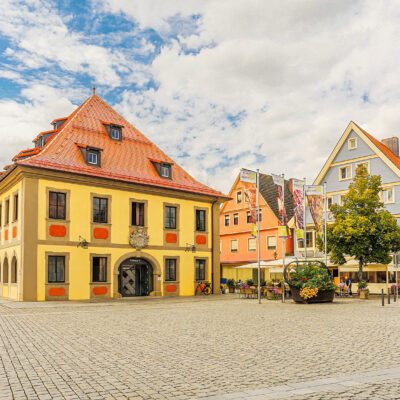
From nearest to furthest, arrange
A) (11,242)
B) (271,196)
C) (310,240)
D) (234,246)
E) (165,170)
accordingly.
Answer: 1. (11,242)
2. (165,170)
3. (310,240)
4. (271,196)
5. (234,246)

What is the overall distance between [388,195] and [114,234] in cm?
2250

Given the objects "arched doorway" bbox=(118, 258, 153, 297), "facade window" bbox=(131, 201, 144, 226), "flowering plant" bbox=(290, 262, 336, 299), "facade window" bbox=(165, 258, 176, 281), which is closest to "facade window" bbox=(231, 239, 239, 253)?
"facade window" bbox=(165, 258, 176, 281)

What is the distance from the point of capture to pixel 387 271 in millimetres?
37094

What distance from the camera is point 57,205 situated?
2830 cm

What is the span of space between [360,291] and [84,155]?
18.6 meters

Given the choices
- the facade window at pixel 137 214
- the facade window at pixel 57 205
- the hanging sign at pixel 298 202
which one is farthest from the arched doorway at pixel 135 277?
the hanging sign at pixel 298 202

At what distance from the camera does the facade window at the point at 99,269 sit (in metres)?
29.7

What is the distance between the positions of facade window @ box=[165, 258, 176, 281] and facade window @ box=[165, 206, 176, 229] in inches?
87.9

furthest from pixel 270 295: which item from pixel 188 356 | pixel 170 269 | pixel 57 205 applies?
pixel 188 356

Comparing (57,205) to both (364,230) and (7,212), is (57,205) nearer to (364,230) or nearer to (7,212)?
(7,212)

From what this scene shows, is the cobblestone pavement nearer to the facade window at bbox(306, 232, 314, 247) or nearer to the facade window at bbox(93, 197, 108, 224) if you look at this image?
the facade window at bbox(93, 197, 108, 224)

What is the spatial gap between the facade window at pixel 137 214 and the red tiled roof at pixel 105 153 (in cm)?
153

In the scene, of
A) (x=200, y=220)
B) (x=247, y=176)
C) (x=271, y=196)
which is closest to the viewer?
(x=247, y=176)

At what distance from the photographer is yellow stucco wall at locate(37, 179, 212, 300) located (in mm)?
27578
